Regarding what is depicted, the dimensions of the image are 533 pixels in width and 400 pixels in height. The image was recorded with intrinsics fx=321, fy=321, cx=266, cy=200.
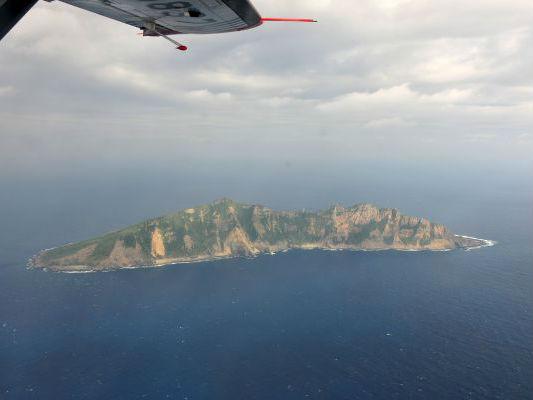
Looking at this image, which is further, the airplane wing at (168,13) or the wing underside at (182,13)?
the wing underside at (182,13)

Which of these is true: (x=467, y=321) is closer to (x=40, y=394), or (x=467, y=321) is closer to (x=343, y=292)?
(x=343, y=292)

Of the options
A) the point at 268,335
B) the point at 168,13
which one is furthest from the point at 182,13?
the point at 268,335

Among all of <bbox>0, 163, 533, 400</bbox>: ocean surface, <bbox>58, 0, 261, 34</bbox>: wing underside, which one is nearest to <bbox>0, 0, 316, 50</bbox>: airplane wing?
<bbox>58, 0, 261, 34</bbox>: wing underside

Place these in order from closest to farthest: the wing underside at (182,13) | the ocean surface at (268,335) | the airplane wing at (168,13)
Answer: the airplane wing at (168,13) → the wing underside at (182,13) → the ocean surface at (268,335)

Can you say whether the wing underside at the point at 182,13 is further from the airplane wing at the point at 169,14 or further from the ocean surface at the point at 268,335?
the ocean surface at the point at 268,335

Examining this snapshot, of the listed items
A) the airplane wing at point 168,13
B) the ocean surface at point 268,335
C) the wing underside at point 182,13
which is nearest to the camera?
the airplane wing at point 168,13

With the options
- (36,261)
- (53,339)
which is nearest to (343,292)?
(53,339)

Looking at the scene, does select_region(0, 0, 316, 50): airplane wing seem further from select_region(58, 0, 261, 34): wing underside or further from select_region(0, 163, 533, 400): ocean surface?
select_region(0, 163, 533, 400): ocean surface

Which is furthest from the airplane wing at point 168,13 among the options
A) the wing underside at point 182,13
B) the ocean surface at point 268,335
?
the ocean surface at point 268,335

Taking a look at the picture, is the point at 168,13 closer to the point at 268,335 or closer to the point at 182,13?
the point at 182,13

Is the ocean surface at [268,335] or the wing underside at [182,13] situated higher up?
the wing underside at [182,13]
